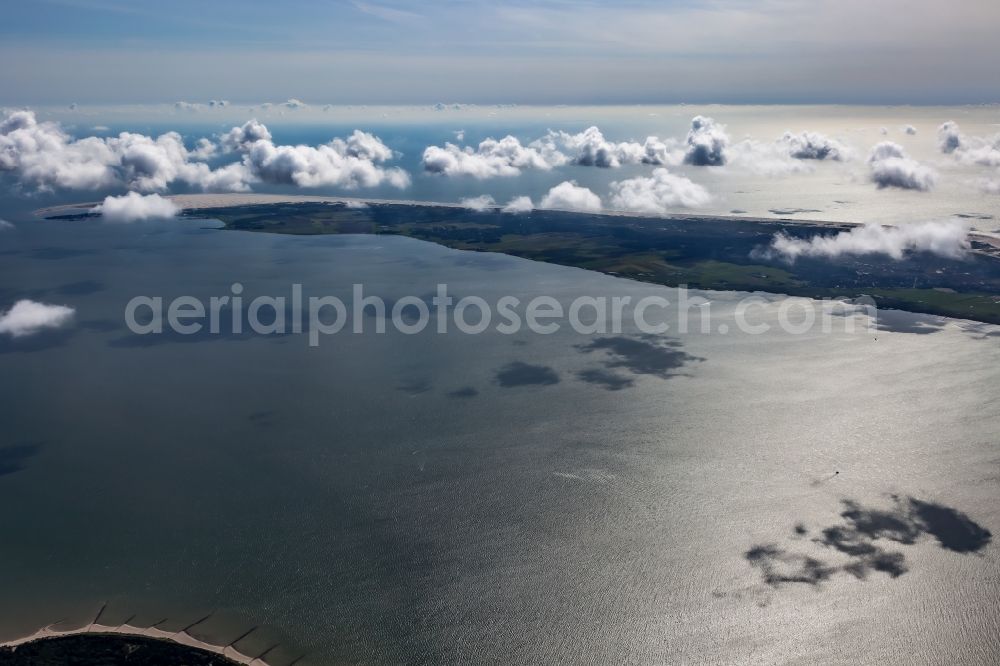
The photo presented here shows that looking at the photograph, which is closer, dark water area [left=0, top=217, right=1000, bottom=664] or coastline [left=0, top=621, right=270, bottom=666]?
coastline [left=0, top=621, right=270, bottom=666]

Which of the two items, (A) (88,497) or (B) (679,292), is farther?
(B) (679,292)

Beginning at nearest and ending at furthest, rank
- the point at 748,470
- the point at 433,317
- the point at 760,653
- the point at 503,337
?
the point at 760,653 → the point at 748,470 → the point at 503,337 → the point at 433,317

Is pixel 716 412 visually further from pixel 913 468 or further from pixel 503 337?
pixel 503 337

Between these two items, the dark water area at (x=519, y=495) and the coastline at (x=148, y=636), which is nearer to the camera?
the coastline at (x=148, y=636)

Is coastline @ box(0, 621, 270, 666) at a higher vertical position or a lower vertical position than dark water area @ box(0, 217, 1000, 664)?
lower

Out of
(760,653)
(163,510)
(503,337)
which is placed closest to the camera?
(760,653)

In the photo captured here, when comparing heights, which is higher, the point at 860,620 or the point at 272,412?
the point at 272,412

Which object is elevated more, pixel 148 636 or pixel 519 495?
pixel 519 495

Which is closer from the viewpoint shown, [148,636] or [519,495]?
[148,636]

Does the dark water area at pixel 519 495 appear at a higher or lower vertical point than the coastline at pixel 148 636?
higher

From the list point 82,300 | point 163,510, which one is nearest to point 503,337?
point 163,510

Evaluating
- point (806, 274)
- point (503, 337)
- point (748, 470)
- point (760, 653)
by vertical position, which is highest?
point (806, 274)
